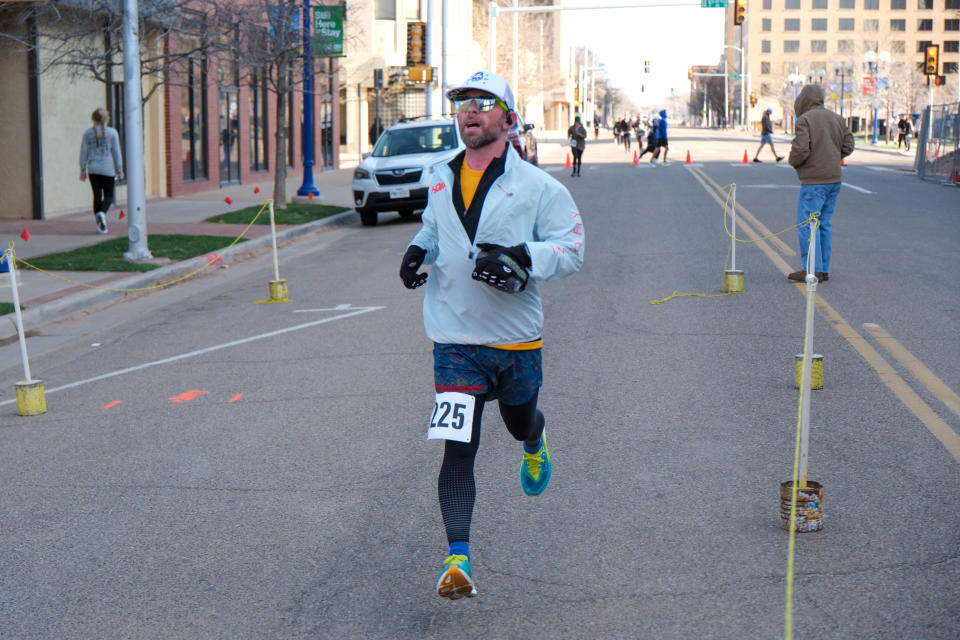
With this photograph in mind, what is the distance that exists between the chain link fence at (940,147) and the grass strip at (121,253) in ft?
64.4

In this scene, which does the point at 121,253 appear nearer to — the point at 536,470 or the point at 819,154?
the point at 819,154

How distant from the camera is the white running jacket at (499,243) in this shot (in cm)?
421

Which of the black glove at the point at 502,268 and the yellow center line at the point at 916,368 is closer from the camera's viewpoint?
the black glove at the point at 502,268

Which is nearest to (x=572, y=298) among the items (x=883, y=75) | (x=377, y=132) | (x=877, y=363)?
(x=877, y=363)

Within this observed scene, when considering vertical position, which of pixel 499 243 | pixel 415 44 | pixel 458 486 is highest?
pixel 415 44

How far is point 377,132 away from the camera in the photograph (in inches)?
2163

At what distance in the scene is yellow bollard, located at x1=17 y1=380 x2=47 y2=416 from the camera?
7.55 m

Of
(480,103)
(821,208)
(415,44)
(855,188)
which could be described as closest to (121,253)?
(821,208)

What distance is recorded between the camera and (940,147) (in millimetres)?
30969

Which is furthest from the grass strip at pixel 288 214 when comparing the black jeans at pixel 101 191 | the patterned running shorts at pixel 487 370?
the patterned running shorts at pixel 487 370

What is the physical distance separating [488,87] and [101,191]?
1495 centimetres

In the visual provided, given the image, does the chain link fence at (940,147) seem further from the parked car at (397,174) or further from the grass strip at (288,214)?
the grass strip at (288,214)

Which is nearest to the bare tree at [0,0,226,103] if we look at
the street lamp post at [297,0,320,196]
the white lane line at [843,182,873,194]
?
the street lamp post at [297,0,320,196]

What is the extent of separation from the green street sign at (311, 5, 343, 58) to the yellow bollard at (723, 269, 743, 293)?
46.1ft
